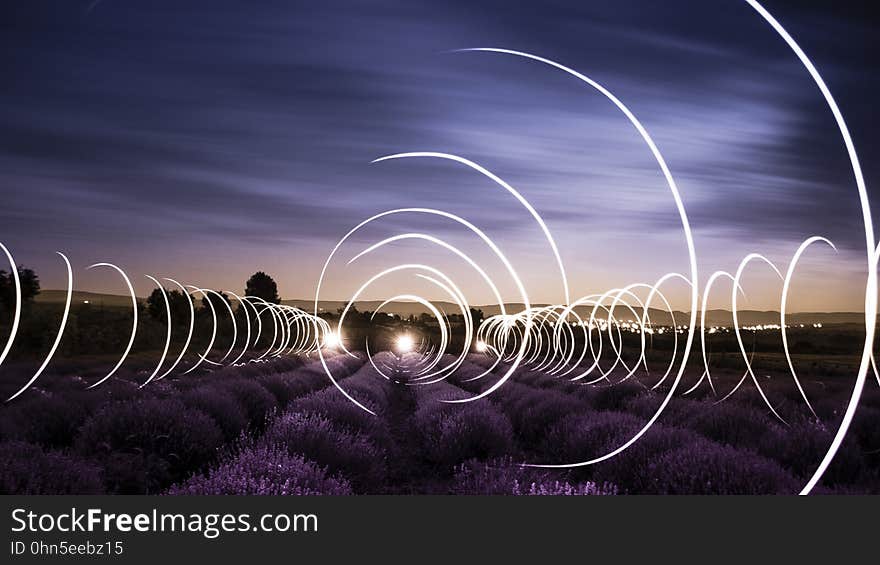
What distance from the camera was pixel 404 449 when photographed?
1279cm

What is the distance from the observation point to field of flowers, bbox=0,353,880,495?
654 centimetres

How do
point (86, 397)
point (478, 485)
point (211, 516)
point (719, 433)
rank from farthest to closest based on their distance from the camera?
point (86, 397) < point (719, 433) < point (478, 485) < point (211, 516)

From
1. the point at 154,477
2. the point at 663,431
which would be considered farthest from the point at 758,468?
the point at 154,477

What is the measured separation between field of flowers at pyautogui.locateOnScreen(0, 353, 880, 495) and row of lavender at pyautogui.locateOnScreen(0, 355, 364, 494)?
23 millimetres

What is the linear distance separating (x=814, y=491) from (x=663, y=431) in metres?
2.79

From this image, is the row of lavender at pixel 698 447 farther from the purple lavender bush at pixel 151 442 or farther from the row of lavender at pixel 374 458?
the purple lavender bush at pixel 151 442

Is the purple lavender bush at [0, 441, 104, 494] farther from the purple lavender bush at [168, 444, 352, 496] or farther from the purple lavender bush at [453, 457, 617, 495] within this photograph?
the purple lavender bush at [453, 457, 617, 495]

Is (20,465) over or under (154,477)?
over

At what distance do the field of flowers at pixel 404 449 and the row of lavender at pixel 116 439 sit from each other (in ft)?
0.08

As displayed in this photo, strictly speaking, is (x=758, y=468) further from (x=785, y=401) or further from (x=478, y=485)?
(x=785, y=401)

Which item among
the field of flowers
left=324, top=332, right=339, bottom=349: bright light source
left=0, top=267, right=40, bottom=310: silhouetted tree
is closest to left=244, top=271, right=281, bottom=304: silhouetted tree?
left=324, top=332, right=339, bottom=349: bright light source

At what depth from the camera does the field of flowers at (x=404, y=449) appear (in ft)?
21.5

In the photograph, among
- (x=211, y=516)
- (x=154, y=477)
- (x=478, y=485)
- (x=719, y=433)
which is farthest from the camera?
(x=719, y=433)

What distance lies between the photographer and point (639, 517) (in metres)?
5.46
